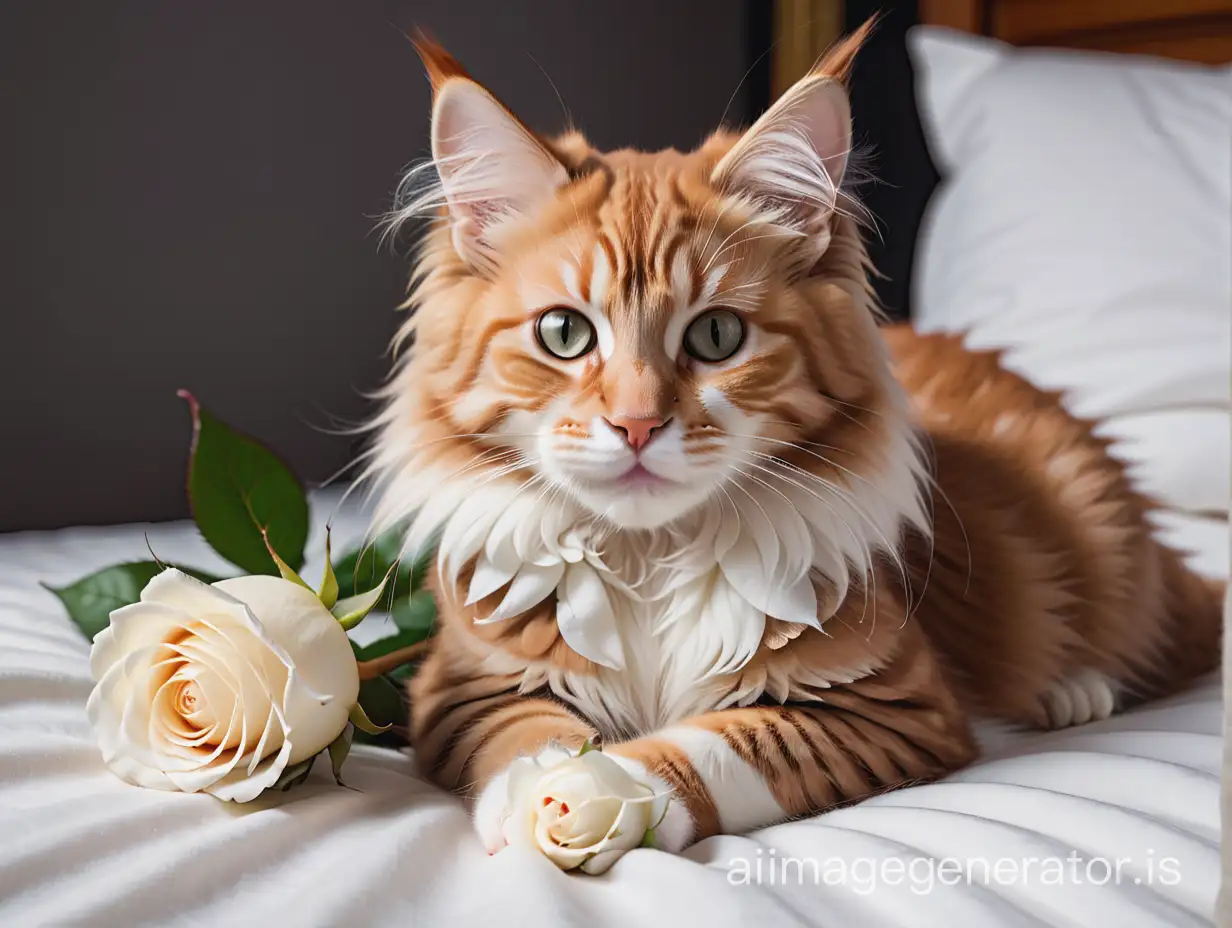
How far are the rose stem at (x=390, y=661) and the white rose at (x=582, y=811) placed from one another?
0.28 metres

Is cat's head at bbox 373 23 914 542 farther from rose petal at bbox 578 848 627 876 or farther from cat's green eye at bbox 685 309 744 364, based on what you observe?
rose petal at bbox 578 848 627 876

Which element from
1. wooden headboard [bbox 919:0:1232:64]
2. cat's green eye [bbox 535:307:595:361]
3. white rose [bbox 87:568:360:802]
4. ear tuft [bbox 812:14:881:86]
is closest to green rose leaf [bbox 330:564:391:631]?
white rose [bbox 87:568:360:802]

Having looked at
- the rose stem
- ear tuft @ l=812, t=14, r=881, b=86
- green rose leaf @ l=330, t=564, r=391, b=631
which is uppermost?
ear tuft @ l=812, t=14, r=881, b=86

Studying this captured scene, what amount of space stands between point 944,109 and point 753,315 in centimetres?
149

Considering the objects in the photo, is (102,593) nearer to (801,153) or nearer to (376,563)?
(376,563)

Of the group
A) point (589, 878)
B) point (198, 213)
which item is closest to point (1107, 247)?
point (589, 878)

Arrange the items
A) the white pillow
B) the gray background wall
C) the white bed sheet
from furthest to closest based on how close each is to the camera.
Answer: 1. the gray background wall
2. the white pillow
3. the white bed sheet

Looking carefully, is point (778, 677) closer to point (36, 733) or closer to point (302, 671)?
point (302, 671)

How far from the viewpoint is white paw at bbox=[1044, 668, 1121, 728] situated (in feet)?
3.86

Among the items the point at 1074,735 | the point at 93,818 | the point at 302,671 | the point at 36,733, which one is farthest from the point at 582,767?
the point at 1074,735

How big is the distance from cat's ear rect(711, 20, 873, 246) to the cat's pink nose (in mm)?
245

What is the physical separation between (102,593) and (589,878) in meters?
0.60

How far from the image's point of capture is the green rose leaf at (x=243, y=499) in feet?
3.25

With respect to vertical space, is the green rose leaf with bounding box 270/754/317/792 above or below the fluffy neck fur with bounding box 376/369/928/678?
below
